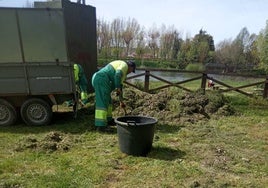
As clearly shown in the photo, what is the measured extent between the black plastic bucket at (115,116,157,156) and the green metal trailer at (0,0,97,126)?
8.43 feet

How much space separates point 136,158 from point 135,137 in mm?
347

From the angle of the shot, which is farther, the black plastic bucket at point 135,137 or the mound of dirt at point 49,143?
the mound of dirt at point 49,143

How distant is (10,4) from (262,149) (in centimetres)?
624

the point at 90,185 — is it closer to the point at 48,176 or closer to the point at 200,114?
the point at 48,176

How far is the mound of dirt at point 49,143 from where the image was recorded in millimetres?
5648

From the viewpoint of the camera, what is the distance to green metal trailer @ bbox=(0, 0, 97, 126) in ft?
23.1

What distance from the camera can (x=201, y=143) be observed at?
6160 mm

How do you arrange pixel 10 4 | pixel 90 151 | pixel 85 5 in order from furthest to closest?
pixel 85 5, pixel 10 4, pixel 90 151

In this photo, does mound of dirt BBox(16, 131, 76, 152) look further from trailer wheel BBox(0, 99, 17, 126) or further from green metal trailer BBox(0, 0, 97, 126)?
trailer wheel BBox(0, 99, 17, 126)

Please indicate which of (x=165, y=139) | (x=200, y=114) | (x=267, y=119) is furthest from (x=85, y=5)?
(x=267, y=119)

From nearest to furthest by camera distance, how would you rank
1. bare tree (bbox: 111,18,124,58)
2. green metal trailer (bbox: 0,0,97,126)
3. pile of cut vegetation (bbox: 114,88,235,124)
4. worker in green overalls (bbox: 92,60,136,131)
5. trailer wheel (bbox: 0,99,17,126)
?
worker in green overalls (bbox: 92,60,136,131)
green metal trailer (bbox: 0,0,97,126)
trailer wheel (bbox: 0,99,17,126)
pile of cut vegetation (bbox: 114,88,235,124)
bare tree (bbox: 111,18,124,58)

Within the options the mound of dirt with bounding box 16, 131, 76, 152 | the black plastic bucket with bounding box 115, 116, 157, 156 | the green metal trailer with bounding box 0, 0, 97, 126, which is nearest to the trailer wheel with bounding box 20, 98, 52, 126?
the green metal trailer with bounding box 0, 0, 97, 126

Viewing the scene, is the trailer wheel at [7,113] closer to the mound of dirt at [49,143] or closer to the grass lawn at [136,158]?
the grass lawn at [136,158]

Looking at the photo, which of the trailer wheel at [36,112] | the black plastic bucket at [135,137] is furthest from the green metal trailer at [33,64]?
the black plastic bucket at [135,137]
